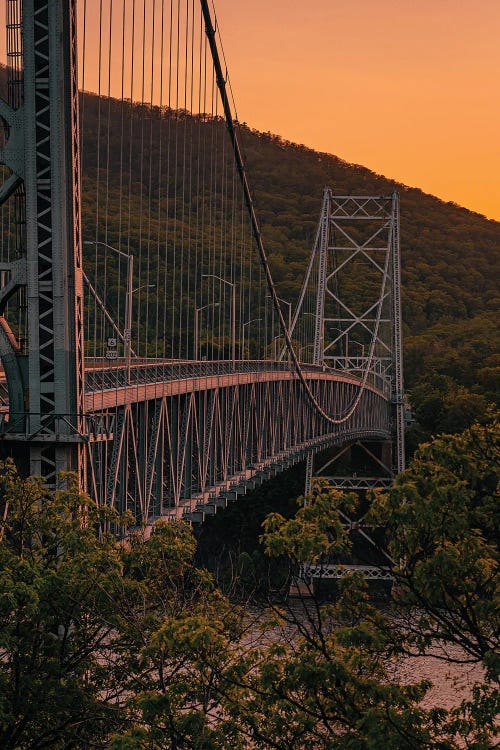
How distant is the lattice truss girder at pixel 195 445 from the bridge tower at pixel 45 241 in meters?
0.84

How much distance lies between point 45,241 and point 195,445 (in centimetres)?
1320

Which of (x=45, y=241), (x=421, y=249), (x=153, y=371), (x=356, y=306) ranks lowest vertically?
(x=356, y=306)

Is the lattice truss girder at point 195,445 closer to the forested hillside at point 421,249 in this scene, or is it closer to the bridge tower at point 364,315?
the bridge tower at point 364,315

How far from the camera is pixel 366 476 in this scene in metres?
77.8

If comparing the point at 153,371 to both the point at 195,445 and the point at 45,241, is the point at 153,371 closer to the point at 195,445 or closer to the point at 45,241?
the point at 195,445

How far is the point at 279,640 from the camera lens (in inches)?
642

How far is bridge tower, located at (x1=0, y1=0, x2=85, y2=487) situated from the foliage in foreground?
152 inches

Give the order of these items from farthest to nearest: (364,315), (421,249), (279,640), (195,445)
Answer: (421,249) → (364,315) → (195,445) → (279,640)

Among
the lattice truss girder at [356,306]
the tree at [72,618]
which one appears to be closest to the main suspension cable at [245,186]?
the lattice truss girder at [356,306]

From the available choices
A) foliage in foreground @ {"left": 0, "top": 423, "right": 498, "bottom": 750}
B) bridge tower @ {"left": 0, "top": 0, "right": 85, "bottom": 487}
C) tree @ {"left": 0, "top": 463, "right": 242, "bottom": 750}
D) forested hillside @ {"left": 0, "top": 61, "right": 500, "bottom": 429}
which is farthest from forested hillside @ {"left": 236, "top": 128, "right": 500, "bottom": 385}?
foliage in foreground @ {"left": 0, "top": 423, "right": 498, "bottom": 750}

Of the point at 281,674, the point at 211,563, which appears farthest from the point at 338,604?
the point at 211,563

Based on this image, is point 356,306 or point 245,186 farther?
point 356,306

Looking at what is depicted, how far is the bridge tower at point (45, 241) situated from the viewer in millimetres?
22781

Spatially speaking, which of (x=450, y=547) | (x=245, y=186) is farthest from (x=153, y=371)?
(x=450, y=547)
